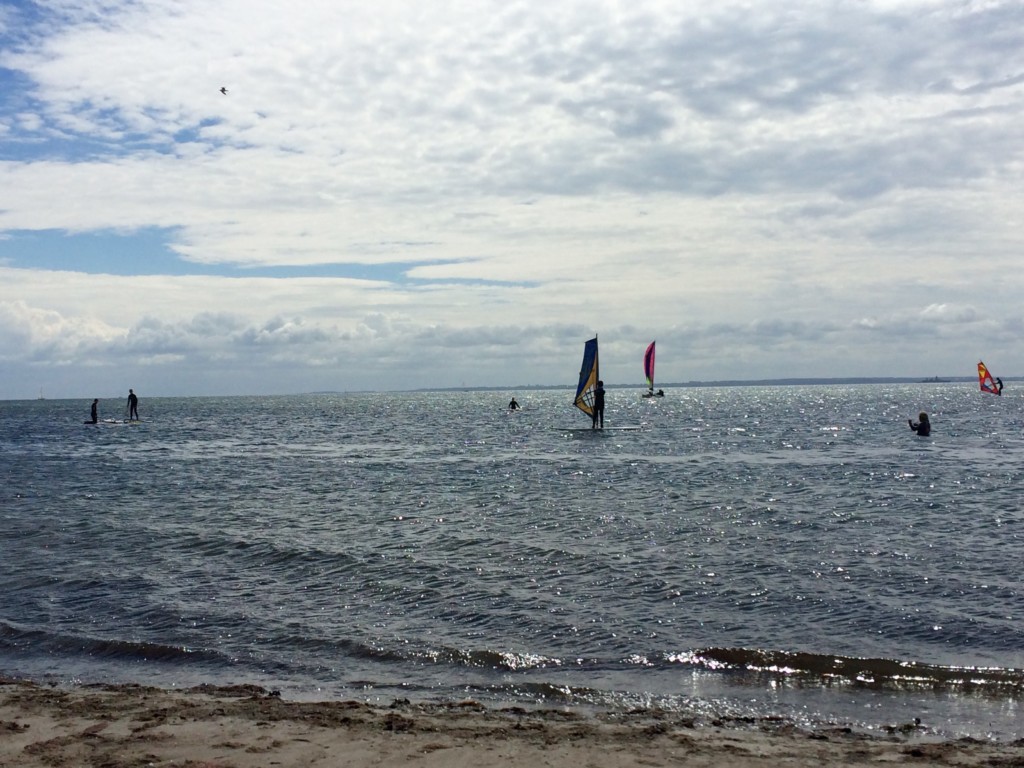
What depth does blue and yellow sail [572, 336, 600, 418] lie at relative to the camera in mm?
50031

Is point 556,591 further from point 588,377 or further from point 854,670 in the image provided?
point 588,377

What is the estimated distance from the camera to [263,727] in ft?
25.6

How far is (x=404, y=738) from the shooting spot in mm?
7531

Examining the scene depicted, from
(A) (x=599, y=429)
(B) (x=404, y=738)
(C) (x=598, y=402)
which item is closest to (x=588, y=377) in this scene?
(C) (x=598, y=402)

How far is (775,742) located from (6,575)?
1376cm

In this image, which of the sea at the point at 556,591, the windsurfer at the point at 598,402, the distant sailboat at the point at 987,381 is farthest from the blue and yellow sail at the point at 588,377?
the distant sailboat at the point at 987,381

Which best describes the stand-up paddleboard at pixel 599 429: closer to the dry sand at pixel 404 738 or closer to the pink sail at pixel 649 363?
the pink sail at pixel 649 363

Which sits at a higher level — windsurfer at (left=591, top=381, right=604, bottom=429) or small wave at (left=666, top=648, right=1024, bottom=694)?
windsurfer at (left=591, top=381, right=604, bottom=429)

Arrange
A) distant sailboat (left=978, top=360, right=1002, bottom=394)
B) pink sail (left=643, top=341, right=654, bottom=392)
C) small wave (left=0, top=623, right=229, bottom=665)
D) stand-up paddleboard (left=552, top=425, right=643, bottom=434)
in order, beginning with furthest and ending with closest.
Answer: distant sailboat (left=978, top=360, right=1002, bottom=394) < pink sail (left=643, top=341, right=654, bottom=392) < stand-up paddleboard (left=552, top=425, right=643, bottom=434) < small wave (left=0, top=623, right=229, bottom=665)

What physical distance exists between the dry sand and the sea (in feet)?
1.88

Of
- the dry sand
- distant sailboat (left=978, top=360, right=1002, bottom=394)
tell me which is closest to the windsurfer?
the dry sand

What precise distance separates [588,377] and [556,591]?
38.9m

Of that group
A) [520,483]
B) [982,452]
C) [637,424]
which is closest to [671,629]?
[520,483]

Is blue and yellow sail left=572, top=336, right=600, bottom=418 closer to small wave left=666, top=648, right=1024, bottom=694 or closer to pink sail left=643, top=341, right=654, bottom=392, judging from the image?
pink sail left=643, top=341, right=654, bottom=392
